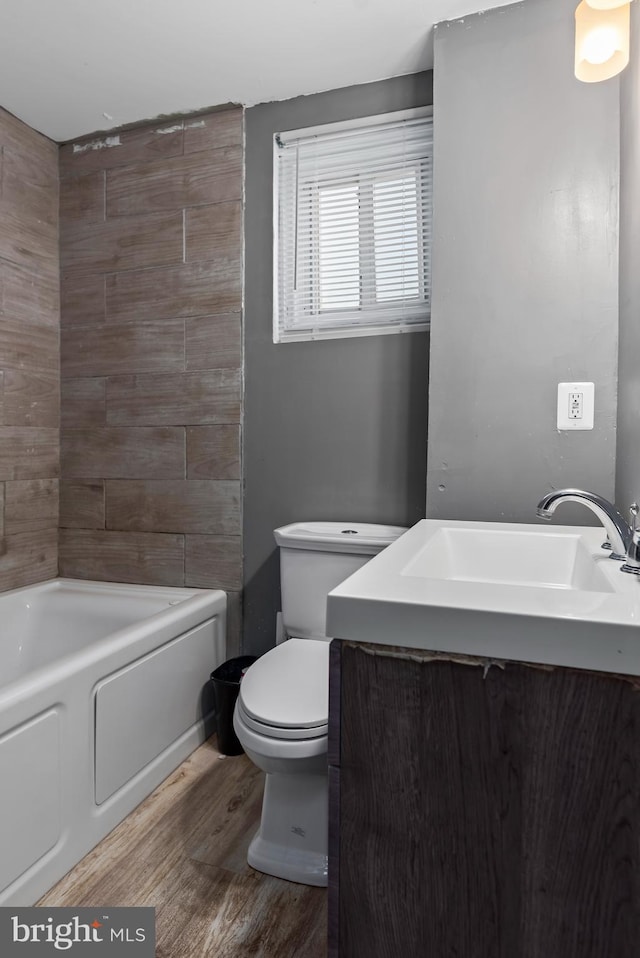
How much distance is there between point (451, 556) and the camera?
141cm

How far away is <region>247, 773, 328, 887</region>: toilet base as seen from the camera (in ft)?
4.85

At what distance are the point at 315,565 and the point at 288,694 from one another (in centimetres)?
54

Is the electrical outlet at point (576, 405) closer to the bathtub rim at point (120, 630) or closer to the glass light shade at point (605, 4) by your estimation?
the glass light shade at point (605, 4)

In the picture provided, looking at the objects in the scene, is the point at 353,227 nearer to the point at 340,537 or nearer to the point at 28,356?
the point at 340,537

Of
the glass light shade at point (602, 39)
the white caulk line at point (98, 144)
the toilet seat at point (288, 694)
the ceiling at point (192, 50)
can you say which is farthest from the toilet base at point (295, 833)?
the white caulk line at point (98, 144)

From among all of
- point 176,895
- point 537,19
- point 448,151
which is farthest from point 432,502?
point 537,19

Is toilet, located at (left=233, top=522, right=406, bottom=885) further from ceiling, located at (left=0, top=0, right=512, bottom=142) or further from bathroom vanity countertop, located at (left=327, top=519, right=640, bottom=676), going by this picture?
ceiling, located at (left=0, top=0, right=512, bottom=142)

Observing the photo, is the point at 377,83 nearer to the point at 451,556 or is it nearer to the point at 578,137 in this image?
the point at 578,137

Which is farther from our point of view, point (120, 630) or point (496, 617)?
point (120, 630)

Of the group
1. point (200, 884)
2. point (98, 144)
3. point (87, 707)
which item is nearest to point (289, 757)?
point (200, 884)

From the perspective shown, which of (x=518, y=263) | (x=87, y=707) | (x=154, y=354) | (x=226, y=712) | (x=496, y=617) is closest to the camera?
(x=496, y=617)

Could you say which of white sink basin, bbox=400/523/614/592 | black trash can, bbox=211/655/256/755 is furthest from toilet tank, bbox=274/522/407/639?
white sink basin, bbox=400/523/614/592

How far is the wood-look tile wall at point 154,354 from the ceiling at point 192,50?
17 cm

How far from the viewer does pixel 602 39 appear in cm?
125
